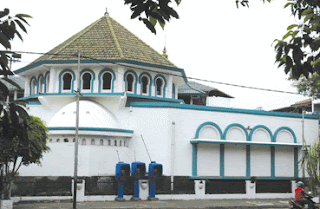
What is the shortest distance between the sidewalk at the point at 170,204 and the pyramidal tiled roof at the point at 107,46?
973cm

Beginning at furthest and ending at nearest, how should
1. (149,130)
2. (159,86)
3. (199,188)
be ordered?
1. (159,86)
2. (149,130)
3. (199,188)

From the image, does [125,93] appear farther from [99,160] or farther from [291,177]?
[291,177]

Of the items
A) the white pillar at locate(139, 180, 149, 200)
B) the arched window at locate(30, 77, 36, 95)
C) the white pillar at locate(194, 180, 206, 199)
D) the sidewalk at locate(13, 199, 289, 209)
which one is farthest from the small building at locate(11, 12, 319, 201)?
the sidewalk at locate(13, 199, 289, 209)

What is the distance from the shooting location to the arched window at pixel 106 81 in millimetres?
26761

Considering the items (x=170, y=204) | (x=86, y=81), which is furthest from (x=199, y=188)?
(x=86, y=81)

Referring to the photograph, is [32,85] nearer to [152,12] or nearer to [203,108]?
[203,108]

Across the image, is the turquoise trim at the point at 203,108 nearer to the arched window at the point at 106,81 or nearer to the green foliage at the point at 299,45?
the arched window at the point at 106,81

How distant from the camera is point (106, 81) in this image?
88.0 ft

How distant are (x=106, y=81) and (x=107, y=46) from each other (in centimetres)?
257

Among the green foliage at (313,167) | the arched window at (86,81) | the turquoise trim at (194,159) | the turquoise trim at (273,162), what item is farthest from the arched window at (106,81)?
the green foliage at (313,167)

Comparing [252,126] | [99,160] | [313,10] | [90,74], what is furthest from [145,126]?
[313,10]

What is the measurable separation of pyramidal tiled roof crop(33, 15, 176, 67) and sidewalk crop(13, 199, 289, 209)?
31.9 ft

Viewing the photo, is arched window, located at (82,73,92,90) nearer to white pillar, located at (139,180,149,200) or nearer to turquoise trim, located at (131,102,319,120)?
turquoise trim, located at (131,102,319,120)

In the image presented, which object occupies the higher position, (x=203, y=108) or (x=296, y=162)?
(x=203, y=108)
